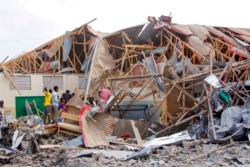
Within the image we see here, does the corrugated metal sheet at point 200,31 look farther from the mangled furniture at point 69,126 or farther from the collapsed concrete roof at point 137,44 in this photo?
the mangled furniture at point 69,126

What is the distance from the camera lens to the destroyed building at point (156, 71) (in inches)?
513

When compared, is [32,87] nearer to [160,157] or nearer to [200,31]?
[200,31]

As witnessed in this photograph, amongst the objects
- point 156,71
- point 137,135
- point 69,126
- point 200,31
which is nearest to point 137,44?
point 200,31

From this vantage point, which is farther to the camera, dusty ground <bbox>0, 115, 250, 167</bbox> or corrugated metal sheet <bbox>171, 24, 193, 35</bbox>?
corrugated metal sheet <bbox>171, 24, 193, 35</bbox>

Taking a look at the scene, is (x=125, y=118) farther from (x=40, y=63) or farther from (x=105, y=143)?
(x=40, y=63)

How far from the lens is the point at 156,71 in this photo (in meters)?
15.6

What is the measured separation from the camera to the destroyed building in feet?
42.7

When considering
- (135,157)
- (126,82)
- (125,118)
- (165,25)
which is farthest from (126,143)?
(165,25)

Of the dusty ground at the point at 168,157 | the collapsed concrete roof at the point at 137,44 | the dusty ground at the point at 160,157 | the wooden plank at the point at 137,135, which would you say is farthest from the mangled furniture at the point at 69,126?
the collapsed concrete roof at the point at 137,44

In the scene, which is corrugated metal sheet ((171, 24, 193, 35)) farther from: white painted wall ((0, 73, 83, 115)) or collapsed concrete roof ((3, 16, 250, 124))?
white painted wall ((0, 73, 83, 115))

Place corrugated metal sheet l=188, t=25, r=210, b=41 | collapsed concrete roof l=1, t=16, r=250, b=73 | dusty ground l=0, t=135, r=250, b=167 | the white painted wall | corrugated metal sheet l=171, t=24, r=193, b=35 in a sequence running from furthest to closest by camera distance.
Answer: the white painted wall, corrugated metal sheet l=188, t=25, r=210, b=41, corrugated metal sheet l=171, t=24, r=193, b=35, collapsed concrete roof l=1, t=16, r=250, b=73, dusty ground l=0, t=135, r=250, b=167

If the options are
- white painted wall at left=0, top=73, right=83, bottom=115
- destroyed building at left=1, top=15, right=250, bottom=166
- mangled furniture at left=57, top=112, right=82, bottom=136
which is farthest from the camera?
white painted wall at left=0, top=73, right=83, bottom=115

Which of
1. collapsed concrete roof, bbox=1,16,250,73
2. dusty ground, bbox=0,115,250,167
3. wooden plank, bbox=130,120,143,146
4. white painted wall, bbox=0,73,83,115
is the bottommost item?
dusty ground, bbox=0,115,250,167

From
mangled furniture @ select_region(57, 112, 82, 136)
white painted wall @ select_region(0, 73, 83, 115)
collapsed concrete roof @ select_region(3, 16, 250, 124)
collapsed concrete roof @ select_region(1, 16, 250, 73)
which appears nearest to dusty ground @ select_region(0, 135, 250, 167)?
mangled furniture @ select_region(57, 112, 82, 136)
